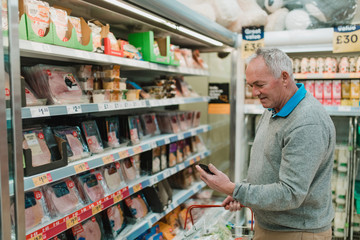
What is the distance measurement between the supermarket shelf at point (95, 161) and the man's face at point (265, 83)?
115cm

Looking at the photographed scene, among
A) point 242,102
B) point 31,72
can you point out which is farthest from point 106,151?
point 242,102

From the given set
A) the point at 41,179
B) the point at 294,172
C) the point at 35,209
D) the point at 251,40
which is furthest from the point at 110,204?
the point at 251,40

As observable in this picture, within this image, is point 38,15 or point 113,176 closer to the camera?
point 38,15

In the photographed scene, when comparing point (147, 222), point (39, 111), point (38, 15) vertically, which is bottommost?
point (147, 222)

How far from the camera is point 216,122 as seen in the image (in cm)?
521

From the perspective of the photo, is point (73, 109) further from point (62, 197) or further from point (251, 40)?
point (251, 40)

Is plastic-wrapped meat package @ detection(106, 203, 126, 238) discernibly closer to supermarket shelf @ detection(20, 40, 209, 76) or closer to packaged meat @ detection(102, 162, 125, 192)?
packaged meat @ detection(102, 162, 125, 192)

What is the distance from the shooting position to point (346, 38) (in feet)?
A: 11.7

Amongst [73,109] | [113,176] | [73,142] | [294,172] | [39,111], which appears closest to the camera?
[294,172]

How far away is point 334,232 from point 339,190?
48 cm

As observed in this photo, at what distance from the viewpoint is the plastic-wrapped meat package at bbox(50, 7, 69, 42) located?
77.7 inches

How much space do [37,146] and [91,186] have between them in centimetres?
58

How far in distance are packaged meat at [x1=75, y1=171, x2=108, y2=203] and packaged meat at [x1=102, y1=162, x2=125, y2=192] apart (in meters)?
0.06

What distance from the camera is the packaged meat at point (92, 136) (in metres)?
2.42
